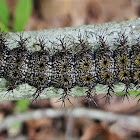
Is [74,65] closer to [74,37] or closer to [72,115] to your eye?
[74,37]

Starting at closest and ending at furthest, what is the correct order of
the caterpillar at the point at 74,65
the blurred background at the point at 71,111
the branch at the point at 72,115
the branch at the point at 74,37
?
the caterpillar at the point at 74,65 < the branch at the point at 74,37 < the branch at the point at 72,115 < the blurred background at the point at 71,111

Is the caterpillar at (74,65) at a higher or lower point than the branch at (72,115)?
higher

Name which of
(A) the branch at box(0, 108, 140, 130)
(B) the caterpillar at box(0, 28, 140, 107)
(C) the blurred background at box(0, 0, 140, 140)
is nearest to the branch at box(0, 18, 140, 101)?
(B) the caterpillar at box(0, 28, 140, 107)

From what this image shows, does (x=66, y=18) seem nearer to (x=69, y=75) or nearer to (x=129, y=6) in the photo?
(x=129, y=6)

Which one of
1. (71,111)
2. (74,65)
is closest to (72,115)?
(71,111)

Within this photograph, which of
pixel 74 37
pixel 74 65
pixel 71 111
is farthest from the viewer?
pixel 71 111

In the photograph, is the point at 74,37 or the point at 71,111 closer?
the point at 74,37

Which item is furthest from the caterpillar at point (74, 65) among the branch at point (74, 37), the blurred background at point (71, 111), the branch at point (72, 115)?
the branch at point (72, 115)

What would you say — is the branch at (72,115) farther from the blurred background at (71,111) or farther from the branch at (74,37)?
the branch at (74,37)
